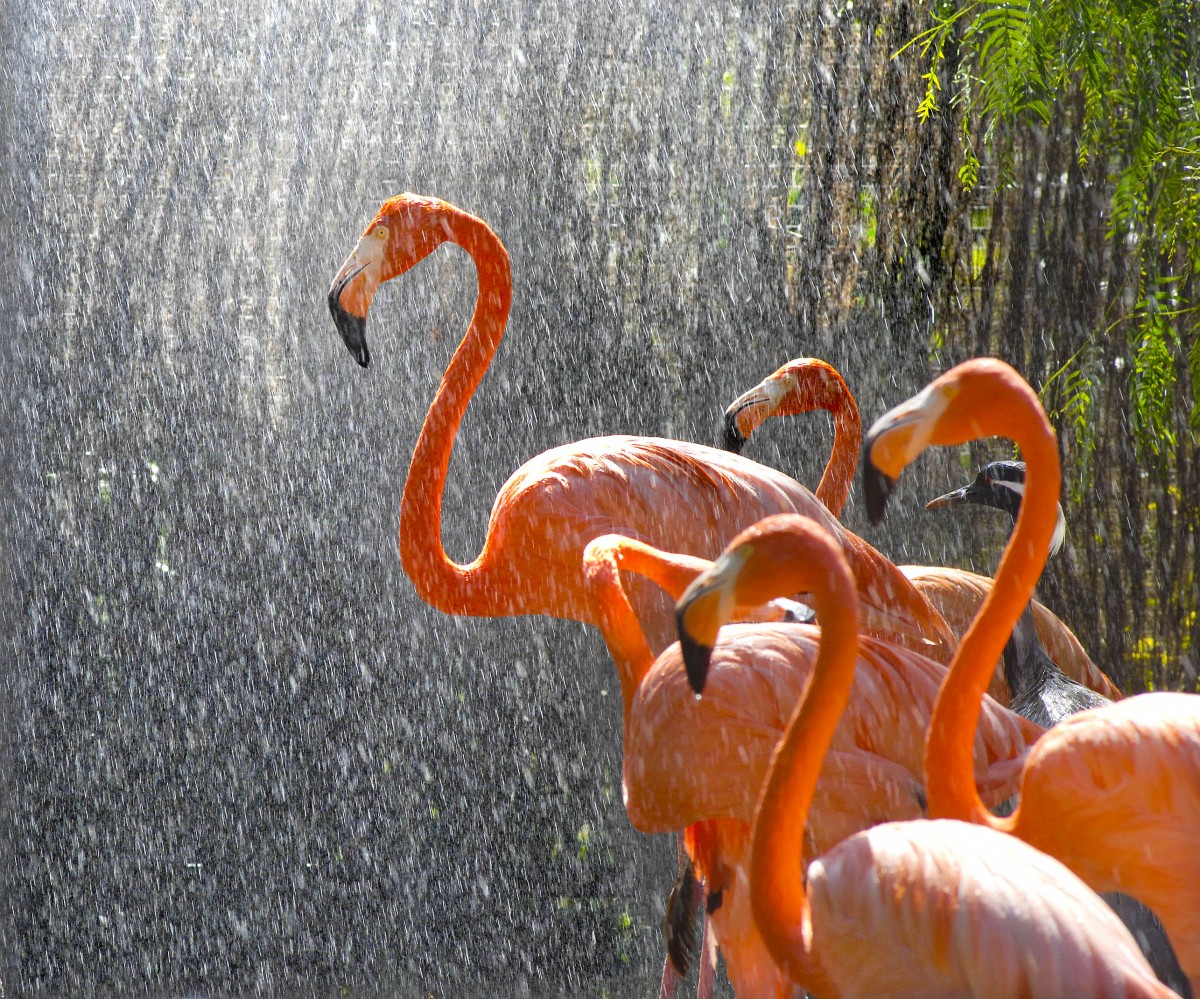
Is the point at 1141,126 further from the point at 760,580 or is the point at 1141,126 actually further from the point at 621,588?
the point at 760,580

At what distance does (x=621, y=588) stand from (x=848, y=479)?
120 cm

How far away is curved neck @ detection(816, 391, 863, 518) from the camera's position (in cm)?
321

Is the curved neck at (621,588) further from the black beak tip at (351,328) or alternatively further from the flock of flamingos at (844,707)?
the black beak tip at (351,328)

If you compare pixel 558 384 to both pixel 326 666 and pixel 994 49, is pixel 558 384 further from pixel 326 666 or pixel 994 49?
pixel 994 49

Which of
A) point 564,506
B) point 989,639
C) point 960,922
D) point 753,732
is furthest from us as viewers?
point 564,506

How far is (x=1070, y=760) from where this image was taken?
5.44ft

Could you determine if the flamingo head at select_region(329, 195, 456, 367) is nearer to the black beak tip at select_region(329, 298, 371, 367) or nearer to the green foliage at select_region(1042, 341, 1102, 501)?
the black beak tip at select_region(329, 298, 371, 367)

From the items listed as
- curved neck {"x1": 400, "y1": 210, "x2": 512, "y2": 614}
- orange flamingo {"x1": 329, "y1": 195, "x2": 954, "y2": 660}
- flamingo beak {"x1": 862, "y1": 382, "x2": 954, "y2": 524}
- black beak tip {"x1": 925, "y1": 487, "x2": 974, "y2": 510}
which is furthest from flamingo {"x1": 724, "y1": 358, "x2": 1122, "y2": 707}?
flamingo beak {"x1": 862, "y1": 382, "x2": 954, "y2": 524}

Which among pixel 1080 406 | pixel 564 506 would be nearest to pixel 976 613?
pixel 1080 406

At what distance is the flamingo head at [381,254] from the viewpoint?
2.75 m

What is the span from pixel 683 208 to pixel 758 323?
0.39 meters

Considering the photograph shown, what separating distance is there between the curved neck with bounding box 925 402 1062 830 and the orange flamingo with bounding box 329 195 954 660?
2.03ft

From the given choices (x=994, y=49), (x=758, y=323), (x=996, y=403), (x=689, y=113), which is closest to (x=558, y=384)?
(x=758, y=323)

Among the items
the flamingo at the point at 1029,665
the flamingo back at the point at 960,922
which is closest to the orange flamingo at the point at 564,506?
the flamingo at the point at 1029,665
